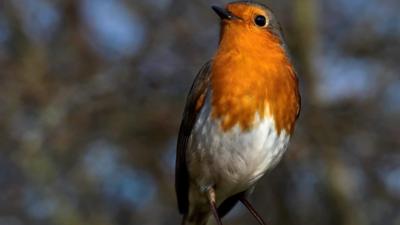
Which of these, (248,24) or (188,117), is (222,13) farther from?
(188,117)

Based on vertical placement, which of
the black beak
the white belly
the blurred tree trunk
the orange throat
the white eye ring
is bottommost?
the blurred tree trunk

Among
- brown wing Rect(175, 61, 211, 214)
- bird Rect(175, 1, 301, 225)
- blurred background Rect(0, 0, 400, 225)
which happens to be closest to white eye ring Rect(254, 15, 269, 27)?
bird Rect(175, 1, 301, 225)

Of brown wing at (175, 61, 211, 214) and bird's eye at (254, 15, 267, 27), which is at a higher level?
bird's eye at (254, 15, 267, 27)

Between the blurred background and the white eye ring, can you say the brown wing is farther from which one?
the blurred background

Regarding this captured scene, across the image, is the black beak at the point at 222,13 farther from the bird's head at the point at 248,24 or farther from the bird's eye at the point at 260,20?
the bird's eye at the point at 260,20

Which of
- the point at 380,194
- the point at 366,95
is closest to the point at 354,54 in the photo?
the point at 366,95

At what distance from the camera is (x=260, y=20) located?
7.46 m

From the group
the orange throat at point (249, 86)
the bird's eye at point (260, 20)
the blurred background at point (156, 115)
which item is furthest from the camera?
the blurred background at point (156, 115)

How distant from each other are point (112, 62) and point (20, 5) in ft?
3.49

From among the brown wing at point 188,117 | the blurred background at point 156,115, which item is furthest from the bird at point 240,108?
the blurred background at point 156,115

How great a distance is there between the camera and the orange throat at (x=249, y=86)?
279 inches

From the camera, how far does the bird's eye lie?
24.4 feet

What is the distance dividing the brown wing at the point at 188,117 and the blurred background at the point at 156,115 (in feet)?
8.43

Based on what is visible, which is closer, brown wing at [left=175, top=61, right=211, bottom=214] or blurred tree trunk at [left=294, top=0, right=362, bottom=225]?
brown wing at [left=175, top=61, right=211, bottom=214]
